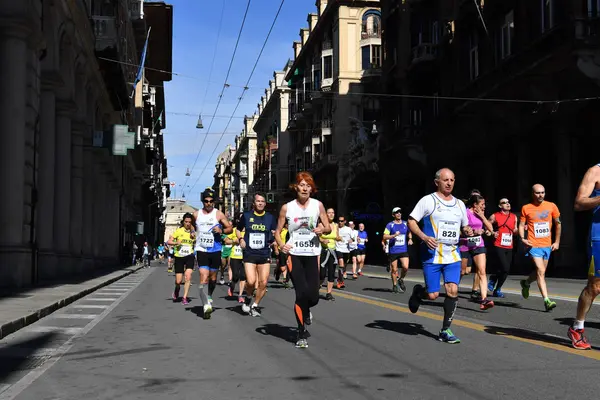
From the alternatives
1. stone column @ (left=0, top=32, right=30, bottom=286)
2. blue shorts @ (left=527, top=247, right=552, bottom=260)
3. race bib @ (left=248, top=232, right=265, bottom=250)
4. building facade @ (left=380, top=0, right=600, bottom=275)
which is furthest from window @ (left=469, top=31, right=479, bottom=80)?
race bib @ (left=248, top=232, right=265, bottom=250)

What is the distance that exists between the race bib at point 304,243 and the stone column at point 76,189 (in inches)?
804

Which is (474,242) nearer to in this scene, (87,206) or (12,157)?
(12,157)

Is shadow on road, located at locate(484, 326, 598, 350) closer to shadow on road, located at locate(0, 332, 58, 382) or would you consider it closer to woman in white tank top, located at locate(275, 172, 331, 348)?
woman in white tank top, located at locate(275, 172, 331, 348)

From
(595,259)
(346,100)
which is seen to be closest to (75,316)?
(595,259)

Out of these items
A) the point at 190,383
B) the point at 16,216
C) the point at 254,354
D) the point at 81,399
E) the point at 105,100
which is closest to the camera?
the point at 81,399

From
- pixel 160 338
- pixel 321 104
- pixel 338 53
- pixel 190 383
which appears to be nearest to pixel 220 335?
pixel 160 338

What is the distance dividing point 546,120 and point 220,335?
63.3 feet

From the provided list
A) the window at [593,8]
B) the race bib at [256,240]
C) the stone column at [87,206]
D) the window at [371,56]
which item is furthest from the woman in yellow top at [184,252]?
the window at [371,56]

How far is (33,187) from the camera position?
1798 cm

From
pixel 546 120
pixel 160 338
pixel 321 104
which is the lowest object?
pixel 160 338

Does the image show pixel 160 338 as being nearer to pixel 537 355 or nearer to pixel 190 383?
pixel 190 383

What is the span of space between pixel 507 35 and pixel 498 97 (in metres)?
3.01

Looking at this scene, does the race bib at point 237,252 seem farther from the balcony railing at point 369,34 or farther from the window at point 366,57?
the balcony railing at point 369,34

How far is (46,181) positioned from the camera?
21.5 m
